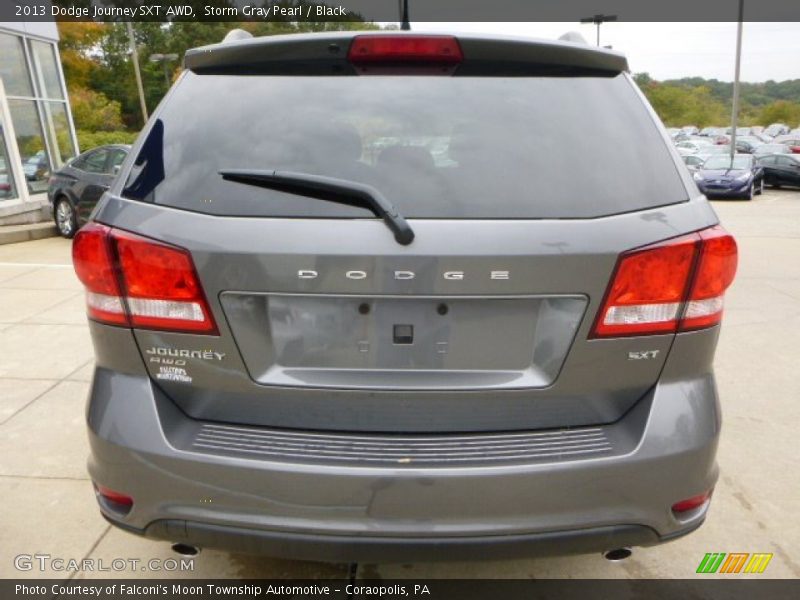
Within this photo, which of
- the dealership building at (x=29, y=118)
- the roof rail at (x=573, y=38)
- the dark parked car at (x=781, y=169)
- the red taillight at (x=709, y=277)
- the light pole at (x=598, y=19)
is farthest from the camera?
the light pole at (x=598, y=19)

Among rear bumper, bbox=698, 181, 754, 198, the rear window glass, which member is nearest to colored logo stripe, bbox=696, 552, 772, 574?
the rear window glass

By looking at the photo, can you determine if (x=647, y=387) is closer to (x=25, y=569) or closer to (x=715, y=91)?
(x=25, y=569)

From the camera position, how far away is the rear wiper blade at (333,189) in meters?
1.64

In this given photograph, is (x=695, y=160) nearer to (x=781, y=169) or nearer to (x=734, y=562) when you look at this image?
(x=781, y=169)

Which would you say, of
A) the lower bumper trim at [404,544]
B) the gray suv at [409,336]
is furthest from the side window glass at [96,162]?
the lower bumper trim at [404,544]

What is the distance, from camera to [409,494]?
5.44 ft

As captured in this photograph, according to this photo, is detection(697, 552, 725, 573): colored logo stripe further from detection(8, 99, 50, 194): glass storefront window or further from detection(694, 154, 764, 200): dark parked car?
detection(694, 154, 764, 200): dark parked car

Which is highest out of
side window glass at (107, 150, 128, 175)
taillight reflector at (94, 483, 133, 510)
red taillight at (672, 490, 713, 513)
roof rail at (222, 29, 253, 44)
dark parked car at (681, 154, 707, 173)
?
roof rail at (222, 29, 253, 44)

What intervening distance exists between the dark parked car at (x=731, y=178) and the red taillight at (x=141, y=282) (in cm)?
2041

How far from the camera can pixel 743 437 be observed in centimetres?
349

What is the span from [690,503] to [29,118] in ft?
50.8

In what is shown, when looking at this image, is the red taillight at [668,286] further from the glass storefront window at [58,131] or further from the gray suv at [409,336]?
the glass storefront window at [58,131]

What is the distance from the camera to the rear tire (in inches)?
448

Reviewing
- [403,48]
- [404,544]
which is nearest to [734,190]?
[403,48]
